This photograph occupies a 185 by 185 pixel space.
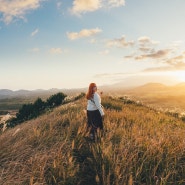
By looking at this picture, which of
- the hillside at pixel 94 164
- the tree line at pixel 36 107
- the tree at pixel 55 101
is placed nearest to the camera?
the hillside at pixel 94 164

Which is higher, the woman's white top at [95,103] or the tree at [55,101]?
the woman's white top at [95,103]

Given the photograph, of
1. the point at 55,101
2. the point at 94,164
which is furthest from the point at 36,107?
the point at 94,164

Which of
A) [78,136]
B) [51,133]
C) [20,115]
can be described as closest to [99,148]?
[78,136]

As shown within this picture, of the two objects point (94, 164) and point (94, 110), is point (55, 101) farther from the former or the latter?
point (94, 164)

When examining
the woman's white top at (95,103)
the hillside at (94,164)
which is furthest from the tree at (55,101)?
the hillside at (94,164)

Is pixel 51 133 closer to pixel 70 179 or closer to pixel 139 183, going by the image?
pixel 70 179

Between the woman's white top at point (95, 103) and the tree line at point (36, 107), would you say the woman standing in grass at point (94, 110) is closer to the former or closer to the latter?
the woman's white top at point (95, 103)

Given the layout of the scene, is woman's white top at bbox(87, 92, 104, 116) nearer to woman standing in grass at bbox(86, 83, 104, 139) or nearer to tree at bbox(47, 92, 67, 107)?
woman standing in grass at bbox(86, 83, 104, 139)

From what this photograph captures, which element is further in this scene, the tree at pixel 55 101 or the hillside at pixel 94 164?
the tree at pixel 55 101

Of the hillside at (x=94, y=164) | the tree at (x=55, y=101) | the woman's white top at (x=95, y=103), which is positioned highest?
the woman's white top at (x=95, y=103)

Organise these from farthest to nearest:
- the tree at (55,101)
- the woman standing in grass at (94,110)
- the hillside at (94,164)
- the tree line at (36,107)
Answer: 1. the tree at (55,101)
2. the tree line at (36,107)
3. the woman standing in grass at (94,110)
4. the hillside at (94,164)

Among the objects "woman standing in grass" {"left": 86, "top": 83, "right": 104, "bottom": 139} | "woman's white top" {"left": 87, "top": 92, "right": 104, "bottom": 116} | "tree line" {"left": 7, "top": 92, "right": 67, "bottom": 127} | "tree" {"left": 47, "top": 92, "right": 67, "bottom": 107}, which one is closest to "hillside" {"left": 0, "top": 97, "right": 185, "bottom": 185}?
"woman standing in grass" {"left": 86, "top": 83, "right": 104, "bottom": 139}

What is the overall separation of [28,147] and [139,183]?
9.73 feet

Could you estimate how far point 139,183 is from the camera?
229 inches
